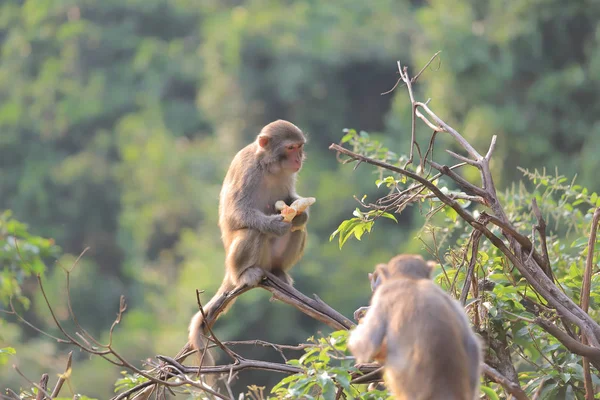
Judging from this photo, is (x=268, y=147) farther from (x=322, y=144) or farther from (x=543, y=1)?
(x=322, y=144)

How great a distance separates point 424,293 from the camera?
3.16 metres

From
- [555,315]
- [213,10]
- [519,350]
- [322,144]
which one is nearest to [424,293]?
[555,315]

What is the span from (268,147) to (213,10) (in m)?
39.8

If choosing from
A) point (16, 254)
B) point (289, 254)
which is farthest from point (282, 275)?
point (16, 254)

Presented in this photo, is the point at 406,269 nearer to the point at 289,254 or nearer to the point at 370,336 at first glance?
the point at 370,336

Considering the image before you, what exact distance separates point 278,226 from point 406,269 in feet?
7.76

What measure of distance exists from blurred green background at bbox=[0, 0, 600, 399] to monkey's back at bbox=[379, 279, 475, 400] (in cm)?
1264

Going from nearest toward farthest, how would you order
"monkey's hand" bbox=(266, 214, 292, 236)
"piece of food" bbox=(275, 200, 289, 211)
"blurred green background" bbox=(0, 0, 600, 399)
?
1. "monkey's hand" bbox=(266, 214, 292, 236)
2. "piece of food" bbox=(275, 200, 289, 211)
3. "blurred green background" bbox=(0, 0, 600, 399)

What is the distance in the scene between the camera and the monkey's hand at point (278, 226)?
5.68 meters

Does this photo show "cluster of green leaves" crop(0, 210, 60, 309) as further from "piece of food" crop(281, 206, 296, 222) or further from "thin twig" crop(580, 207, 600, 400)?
"thin twig" crop(580, 207, 600, 400)

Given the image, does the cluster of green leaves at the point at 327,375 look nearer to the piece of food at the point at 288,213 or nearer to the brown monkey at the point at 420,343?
the brown monkey at the point at 420,343

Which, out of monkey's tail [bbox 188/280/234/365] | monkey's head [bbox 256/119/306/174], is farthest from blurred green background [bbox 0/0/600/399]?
monkey's tail [bbox 188/280/234/365]

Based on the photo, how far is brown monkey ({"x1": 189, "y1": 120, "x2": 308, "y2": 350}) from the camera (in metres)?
5.68

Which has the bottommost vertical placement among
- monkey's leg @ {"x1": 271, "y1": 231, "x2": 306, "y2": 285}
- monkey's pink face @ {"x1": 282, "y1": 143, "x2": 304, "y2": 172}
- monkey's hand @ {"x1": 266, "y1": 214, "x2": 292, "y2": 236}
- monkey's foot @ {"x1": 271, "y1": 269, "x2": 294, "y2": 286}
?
monkey's foot @ {"x1": 271, "y1": 269, "x2": 294, "y2": 286}
